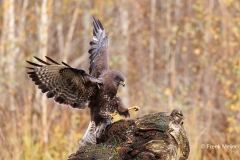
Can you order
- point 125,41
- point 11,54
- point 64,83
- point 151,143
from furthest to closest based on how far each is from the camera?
1. point 125,41
2. point 11,54
3. point 64,83
4. point 151,143

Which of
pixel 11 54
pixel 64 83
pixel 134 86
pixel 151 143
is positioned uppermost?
pixel 134 86

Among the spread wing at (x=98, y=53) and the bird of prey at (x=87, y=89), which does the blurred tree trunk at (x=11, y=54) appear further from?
the bird of prey at (x=87, y=89)

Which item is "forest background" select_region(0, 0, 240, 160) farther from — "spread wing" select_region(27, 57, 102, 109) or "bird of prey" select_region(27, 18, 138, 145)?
"spread wing" select_region(27, 57, 102, 109)

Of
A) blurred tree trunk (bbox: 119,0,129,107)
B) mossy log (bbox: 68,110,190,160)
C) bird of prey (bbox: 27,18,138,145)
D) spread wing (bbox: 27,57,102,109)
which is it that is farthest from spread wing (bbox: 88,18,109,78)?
blurred tree trunk (bbox: 119,0,129,107)

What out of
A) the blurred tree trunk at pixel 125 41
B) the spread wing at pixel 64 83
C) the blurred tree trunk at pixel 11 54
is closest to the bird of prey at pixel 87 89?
the spread wing at pixel 64 83

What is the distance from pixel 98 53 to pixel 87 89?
898 mm

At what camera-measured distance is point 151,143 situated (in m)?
3.72

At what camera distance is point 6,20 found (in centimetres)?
1250

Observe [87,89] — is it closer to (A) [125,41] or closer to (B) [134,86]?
(A) [125,41]

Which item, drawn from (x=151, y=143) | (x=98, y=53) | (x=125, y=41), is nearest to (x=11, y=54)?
(x=125, y=41)

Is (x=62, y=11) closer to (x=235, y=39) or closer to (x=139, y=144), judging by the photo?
(x=235, y=39)

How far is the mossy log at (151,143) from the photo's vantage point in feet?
12.1

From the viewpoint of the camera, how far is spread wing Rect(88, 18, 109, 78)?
532 cm

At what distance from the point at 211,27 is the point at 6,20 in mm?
5527
